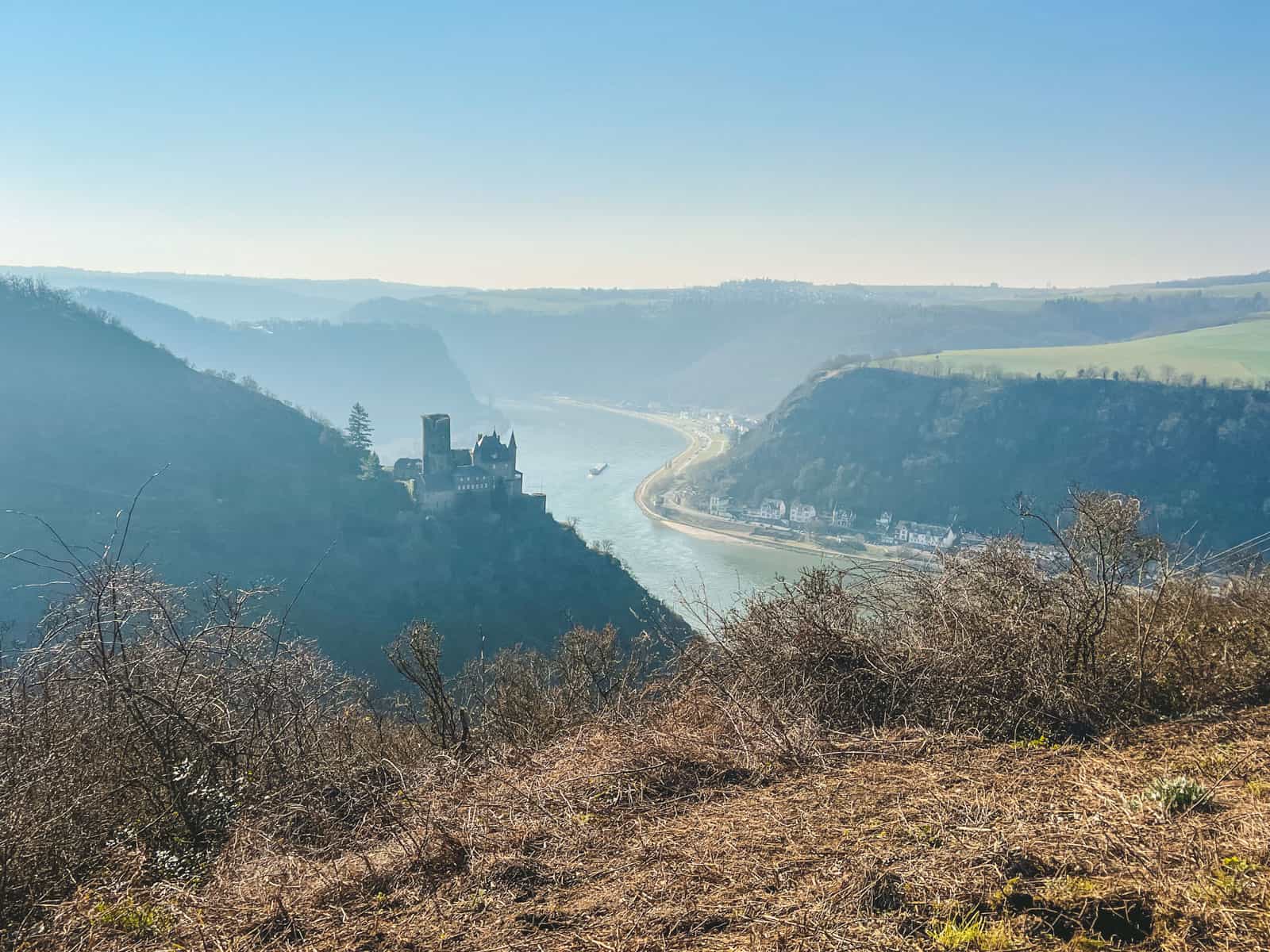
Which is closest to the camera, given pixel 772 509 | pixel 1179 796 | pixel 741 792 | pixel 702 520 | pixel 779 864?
pixel 779 864

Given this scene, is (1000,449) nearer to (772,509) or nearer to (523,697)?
(772,509)

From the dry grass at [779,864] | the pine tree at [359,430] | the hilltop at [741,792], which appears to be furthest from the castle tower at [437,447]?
the dry grass at [779,864]

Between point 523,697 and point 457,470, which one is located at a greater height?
point 523,697

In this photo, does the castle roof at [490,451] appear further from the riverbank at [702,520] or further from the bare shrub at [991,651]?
the bare shrub at [991,651]

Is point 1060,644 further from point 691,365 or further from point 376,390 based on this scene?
point 691,365

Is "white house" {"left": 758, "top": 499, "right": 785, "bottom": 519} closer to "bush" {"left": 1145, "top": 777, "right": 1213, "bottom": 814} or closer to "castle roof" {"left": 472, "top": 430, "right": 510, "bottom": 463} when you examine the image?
"castle roof" {"left": 472, "top": 430, "right": 510, "bottom": 463}

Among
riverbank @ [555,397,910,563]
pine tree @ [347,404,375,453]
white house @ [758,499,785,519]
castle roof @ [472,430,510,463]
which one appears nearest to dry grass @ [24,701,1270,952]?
riverbank @ [555,397,910,563]

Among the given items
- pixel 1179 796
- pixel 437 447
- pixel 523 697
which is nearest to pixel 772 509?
pixel 437 447
